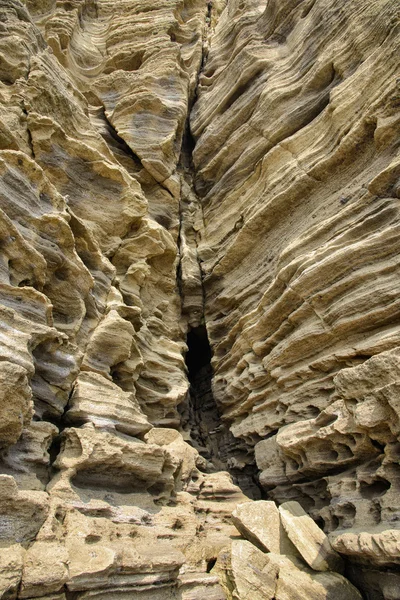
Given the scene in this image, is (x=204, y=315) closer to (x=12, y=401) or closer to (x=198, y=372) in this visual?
(x=198, y=372)

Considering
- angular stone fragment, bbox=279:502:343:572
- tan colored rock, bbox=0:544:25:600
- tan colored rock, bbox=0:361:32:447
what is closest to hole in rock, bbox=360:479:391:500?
angular stone fragment, bbox=279:502:343:572

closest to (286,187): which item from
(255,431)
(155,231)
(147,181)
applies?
(155,231)

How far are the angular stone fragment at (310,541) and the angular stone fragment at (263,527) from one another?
0.27m

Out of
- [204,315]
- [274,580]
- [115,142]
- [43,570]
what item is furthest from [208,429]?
[115,142]

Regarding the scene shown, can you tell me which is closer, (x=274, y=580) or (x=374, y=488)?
(x=274, y=580)

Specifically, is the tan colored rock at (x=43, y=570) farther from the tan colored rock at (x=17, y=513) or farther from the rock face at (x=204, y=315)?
the tan colored rock at (x=17, y=513)

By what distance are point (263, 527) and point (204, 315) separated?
30.9 feet

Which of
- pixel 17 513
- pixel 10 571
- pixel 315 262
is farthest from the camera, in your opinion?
pixel 315 262

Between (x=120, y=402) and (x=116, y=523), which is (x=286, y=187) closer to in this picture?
(x=120, y=402)

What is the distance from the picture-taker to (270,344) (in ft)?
43.1

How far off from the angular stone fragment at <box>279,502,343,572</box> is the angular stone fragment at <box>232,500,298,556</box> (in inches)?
10.8

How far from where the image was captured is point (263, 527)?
9.56 metres

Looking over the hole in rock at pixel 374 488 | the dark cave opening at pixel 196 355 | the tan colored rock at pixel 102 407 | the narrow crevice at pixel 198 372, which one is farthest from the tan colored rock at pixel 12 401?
the dark cave opening at pixel 196 355

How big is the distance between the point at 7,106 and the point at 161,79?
1013cm
